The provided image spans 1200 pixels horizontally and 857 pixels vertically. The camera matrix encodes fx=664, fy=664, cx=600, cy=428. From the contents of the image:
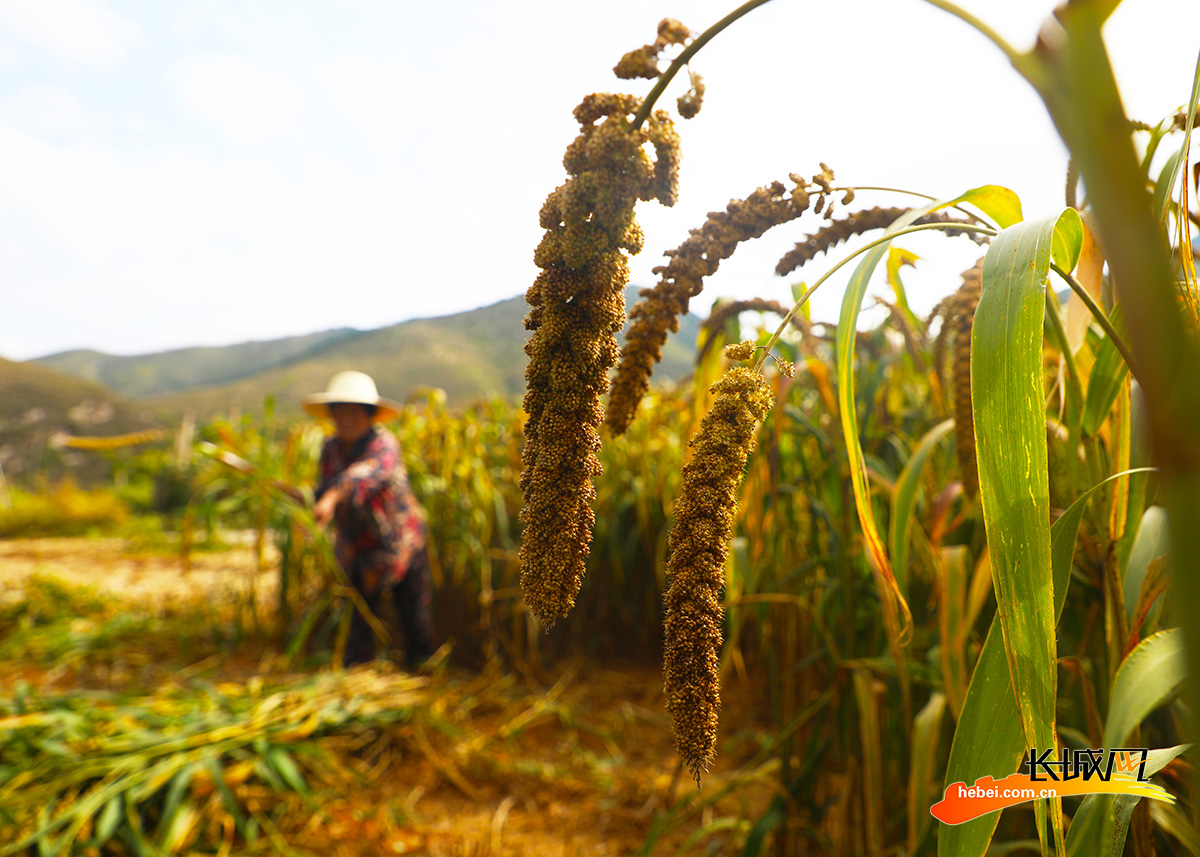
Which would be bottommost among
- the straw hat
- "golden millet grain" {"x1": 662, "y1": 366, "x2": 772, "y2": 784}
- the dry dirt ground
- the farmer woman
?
the dry dirt ground

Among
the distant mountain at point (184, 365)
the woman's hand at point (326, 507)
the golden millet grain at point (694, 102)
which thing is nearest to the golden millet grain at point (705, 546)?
the golden millet grain at point (694, 102)

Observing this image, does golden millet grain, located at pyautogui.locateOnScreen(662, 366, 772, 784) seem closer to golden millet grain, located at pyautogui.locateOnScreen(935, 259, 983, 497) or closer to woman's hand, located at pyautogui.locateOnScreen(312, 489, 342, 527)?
golden millet grain, located at pyautogui.locateOnScreen(935, 259, 983, 497)

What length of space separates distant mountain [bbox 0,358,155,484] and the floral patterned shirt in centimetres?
1906

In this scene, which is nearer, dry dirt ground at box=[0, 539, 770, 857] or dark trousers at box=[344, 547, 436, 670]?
dry dirt ground at box=[0, 539, 770, 857]

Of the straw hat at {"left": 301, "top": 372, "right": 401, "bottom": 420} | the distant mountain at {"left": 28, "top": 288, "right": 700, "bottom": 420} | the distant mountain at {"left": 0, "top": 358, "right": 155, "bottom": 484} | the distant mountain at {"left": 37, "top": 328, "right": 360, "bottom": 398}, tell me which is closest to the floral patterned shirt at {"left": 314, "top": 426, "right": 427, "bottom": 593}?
the straw hat at {"left": 301, "top": 372, "right": 401, "bottom": 420}

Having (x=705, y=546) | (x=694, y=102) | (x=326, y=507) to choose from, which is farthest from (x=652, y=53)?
(x=326, y=507)

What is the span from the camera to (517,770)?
259 cm

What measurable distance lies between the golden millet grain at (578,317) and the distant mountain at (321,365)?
70.4 ft

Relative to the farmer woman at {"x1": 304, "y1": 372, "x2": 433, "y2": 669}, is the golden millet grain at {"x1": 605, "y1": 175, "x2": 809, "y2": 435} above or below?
above

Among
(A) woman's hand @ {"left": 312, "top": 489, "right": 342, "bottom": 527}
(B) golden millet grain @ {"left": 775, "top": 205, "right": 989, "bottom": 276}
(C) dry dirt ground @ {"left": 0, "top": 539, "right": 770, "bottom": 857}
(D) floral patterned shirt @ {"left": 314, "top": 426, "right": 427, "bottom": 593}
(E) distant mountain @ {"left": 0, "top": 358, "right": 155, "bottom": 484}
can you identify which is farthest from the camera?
(E) distant mountain @ {"left": 0, "top": 358, "right": 155, "bottom": 484}

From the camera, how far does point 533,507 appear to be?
422 millimetres

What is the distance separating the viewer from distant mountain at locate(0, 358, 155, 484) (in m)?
19.5

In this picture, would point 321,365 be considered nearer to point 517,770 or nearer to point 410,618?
point 410,618

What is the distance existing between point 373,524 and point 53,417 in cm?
2648
